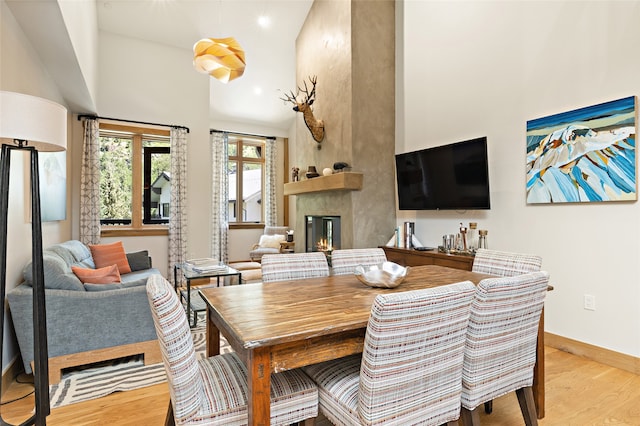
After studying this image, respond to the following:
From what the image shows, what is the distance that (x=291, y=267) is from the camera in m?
2.26

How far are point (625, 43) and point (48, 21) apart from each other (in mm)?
4196

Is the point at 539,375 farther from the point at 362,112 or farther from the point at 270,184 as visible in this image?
the point at 270,184

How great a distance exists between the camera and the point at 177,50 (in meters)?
5.79

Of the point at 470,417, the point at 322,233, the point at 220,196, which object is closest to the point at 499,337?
the point at 470,417

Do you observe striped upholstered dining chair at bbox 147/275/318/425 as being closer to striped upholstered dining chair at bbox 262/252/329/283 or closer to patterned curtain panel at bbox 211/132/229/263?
striped upholstered dining chair at bbox 262/252/329/283

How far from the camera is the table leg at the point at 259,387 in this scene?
47.1 inches

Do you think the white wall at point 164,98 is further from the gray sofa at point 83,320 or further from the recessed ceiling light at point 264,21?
the gray sofa at point 83,320

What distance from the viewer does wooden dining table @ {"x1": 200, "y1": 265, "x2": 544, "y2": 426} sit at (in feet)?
3.96

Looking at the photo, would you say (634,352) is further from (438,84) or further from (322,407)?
(438,84)

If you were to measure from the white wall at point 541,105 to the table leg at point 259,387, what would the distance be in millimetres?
2751

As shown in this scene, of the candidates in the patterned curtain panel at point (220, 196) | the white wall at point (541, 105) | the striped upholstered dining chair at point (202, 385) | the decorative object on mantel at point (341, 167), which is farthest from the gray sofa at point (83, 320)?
the patterned curtain panel at point (220, 196)

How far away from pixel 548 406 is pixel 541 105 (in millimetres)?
2377

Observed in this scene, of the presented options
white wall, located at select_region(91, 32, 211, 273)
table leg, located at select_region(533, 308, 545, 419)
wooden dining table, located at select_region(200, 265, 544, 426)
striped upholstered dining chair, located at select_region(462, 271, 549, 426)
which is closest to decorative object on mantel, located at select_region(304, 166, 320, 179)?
white wall, located at select_region(91, 32, 211, 273)

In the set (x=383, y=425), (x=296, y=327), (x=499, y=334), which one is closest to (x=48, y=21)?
(x=296, y=327)
